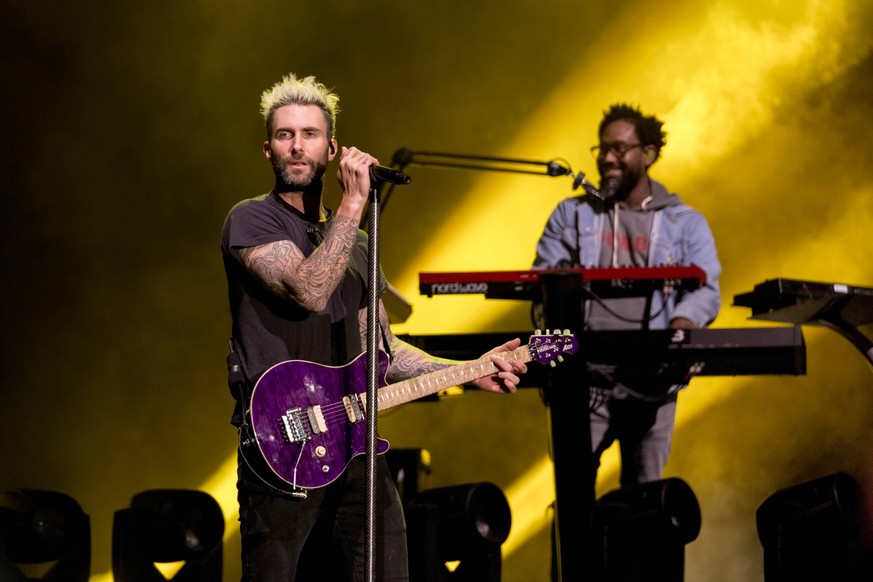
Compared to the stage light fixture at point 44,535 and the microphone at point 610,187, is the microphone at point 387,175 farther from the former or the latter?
the microphone at point 610,187

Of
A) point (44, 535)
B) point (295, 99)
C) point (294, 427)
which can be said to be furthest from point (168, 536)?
point (295, 99)

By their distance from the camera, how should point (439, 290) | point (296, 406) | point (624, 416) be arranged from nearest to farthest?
1. point (296, 406)
2. point (439, 290)
3. point (624, 416)

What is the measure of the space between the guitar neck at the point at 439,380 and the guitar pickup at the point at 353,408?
0.35 ft

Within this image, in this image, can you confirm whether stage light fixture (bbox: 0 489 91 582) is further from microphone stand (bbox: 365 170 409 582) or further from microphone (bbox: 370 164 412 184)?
microphone (bbox: 370 164 412 184)

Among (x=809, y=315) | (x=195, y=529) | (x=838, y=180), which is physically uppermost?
(x=838, y=180)

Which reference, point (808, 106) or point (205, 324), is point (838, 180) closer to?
point (808, 106)

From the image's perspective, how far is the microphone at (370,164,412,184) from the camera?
251 centimetres

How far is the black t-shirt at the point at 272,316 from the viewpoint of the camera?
2.71 meters

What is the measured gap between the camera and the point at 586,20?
19.2 ft

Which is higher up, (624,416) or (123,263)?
(123,263)

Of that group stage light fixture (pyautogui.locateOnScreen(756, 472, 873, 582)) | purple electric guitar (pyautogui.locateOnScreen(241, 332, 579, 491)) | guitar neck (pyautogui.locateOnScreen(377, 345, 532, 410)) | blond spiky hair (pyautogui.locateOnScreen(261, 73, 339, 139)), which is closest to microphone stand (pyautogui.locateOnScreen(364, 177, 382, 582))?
purple electric guitar (pyautogui.locateOnScreen(241, 332, 579, 491))

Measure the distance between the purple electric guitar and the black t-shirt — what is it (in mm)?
50

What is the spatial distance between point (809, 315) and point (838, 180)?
7.21 feet

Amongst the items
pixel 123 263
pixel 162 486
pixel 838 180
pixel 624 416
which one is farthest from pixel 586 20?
pixel 162 486
